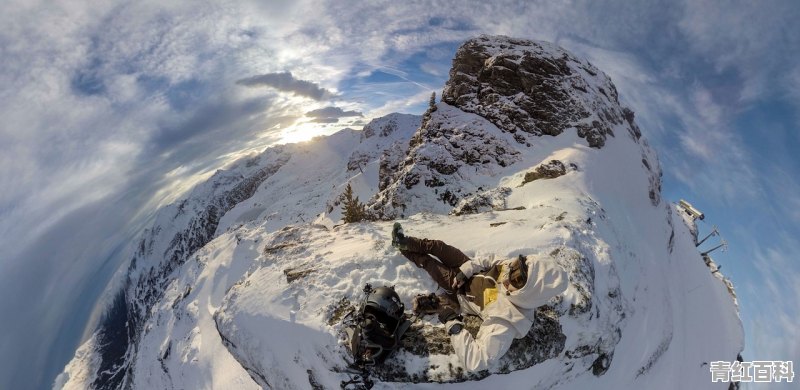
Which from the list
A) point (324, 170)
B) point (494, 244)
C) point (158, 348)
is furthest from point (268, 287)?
point (324, 170)

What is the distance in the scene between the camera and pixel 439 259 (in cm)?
822

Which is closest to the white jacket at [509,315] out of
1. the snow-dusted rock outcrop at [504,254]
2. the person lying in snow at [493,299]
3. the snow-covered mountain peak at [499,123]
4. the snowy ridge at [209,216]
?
the person lying in snow at [493,299]

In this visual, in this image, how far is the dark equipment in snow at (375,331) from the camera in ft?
20.2

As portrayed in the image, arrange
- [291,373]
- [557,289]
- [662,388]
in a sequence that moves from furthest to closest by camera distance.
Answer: [662,388]
[291,373]
[557,289]

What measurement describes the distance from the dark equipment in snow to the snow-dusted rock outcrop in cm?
31

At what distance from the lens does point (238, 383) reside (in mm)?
13516

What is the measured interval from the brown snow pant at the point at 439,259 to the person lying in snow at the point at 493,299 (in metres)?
0.03

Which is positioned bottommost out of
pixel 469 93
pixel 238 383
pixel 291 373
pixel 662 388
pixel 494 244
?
pixel 662 388

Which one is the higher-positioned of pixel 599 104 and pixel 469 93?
pixel 469 93

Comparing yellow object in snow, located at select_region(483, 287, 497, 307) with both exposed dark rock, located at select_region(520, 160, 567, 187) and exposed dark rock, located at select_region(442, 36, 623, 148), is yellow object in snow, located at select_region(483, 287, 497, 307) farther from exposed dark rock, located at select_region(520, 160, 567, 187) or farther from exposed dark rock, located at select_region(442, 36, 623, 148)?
exposed dark rock, located at select_region(442, 36, 623, 148)

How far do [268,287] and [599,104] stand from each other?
2238 cm

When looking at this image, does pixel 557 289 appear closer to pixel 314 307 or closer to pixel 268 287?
pixel 314 307

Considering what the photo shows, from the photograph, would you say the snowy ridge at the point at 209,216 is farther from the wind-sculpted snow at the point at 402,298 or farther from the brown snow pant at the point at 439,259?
the brown snow pant at the point at 439,259

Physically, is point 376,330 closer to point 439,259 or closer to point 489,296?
point 489,296
